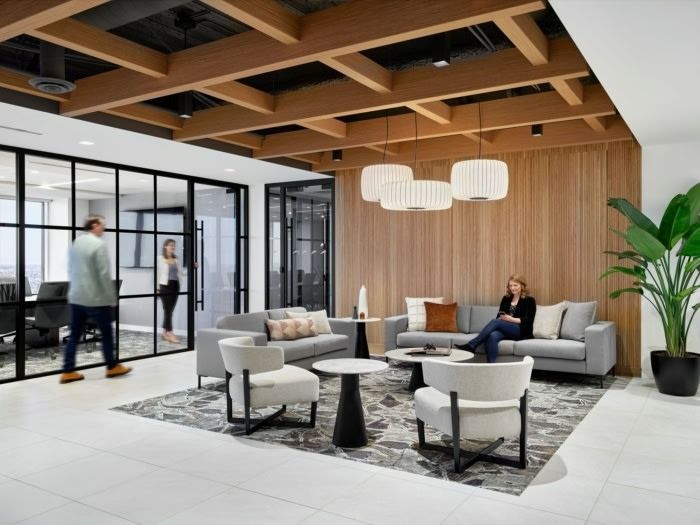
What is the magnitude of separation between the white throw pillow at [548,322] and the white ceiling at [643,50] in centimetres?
221

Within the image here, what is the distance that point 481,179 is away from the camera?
5453mm

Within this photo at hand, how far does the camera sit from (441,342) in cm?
649

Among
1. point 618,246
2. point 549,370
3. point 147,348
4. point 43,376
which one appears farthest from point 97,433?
point 618,246

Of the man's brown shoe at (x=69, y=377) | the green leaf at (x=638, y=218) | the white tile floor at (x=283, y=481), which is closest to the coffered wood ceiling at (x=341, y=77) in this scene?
the green leaf at (x=638, y=218)

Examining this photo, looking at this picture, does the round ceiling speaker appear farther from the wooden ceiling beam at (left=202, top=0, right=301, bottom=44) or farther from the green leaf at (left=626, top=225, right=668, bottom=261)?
the green leaf at (left=626, top=225, right=668, bottom=261)

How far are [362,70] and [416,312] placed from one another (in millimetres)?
3615

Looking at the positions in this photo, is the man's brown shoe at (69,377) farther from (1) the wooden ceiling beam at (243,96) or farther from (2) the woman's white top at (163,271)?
(1) the wooden ceiling beam at (243,96)

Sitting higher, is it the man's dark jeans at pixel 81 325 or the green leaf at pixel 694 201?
the green leaf at pixel 694 201

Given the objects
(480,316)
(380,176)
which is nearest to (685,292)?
(480,316)

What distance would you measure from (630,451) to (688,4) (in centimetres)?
275

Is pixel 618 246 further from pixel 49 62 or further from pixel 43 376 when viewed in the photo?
pixel 43 376

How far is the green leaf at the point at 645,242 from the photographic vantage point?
5184mm

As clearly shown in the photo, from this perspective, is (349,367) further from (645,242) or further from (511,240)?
(511,240)

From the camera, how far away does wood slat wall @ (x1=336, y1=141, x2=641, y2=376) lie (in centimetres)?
645
